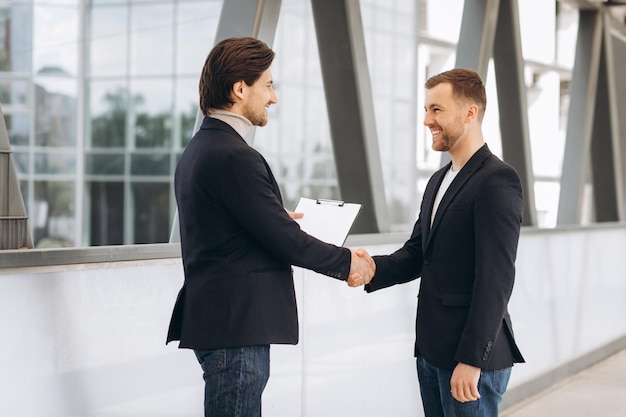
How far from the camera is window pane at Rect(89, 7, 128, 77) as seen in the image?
29703 millimetres

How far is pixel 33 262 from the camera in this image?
7.91 feet

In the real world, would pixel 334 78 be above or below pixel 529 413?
above

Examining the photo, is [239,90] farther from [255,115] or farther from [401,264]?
[401,264]

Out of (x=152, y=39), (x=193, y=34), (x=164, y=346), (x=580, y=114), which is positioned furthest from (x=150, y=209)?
(x=164, y=346)

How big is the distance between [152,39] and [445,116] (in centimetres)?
2784

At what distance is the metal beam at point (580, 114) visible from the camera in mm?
7691

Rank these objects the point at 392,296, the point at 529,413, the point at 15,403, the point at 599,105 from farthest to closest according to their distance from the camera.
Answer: the point at 599,105
the point at 529,413
the point at 392,296
the point at 15,403

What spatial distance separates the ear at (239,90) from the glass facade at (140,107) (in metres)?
19.4

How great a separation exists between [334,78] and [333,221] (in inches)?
87.1

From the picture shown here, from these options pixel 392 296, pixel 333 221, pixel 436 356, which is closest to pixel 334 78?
pixel 392 296

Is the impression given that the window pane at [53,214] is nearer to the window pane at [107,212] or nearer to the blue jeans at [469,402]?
the window pane at [107,212]

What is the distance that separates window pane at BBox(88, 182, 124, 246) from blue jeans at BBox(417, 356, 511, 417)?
25699 millimetres

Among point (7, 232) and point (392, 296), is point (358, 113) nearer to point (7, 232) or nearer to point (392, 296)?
point (392, 296)

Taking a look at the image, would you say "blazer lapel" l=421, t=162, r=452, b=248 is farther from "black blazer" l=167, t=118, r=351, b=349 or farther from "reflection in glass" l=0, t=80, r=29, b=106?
"reflection in glass" l=0, t=80, r=29, b=106
